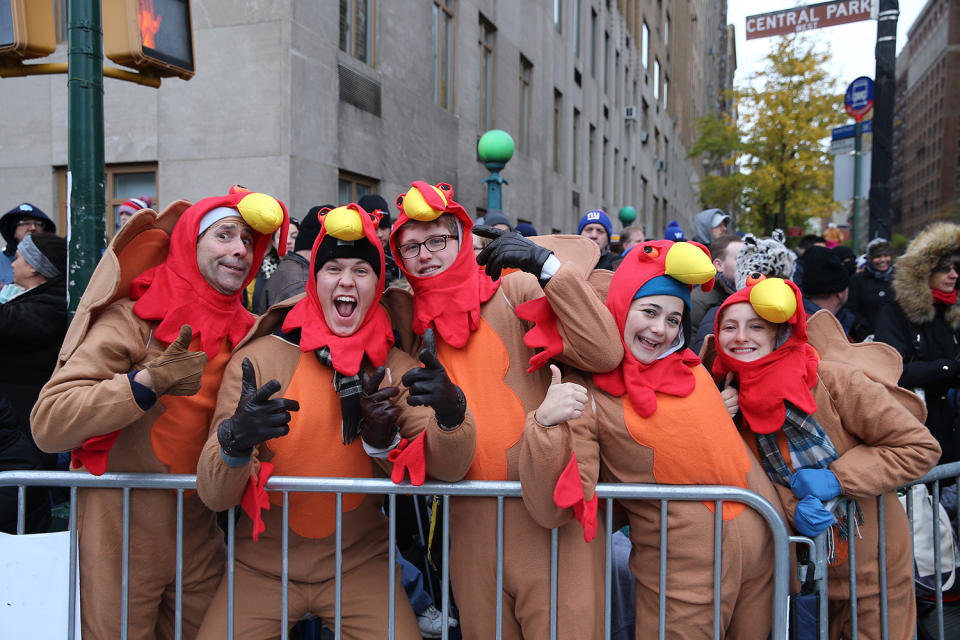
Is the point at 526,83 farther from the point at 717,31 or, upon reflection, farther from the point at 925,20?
the point at 925,20

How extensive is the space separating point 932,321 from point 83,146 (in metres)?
5.04

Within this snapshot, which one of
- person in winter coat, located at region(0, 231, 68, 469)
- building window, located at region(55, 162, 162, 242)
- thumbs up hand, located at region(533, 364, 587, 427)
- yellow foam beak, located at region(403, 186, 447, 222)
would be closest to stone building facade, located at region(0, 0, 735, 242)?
building window, located at region(55, 162, 162, 242)

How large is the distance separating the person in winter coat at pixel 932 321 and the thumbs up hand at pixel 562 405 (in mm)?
3053

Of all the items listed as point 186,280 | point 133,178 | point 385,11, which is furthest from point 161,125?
point 186,280

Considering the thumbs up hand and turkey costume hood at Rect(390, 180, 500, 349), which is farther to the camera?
turkey costume hood at Rect(390, 180, 500, 349)

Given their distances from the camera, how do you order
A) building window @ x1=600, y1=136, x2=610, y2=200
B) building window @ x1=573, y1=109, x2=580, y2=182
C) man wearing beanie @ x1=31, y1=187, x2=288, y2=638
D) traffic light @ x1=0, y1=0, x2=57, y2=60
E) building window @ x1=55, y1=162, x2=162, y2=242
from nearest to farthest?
man wearing beanie @ x1=31, y1=187, x2=288, y2=638 → traffic light @ x1=0, y1=0, x2=57, y2=60 → building window @ x1=55, y1=162, x2=162, y2=242 → building window @ x1=573, y1=109, x2=580, y2=182 → building window @ x1=600, y1=136, x2=610, y2=200

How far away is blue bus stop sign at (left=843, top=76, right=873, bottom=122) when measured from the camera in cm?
970

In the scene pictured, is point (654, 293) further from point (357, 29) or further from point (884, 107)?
point (357, 29)

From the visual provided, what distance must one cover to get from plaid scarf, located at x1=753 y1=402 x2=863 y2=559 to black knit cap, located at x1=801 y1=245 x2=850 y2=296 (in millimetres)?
1698

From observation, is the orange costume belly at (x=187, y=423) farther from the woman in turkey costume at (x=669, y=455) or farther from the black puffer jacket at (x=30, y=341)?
the black puffer jacket at (x=30, y=341)

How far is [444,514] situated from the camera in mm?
2297

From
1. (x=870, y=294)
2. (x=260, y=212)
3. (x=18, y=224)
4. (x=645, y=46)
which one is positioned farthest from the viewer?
(x=645, y=46)

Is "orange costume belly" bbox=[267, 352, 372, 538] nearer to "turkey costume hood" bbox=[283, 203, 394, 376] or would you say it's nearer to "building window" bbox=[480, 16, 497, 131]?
"turkey costume hood" bbox=[283, 203, 394, 376]

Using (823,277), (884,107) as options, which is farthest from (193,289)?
(884,107)
